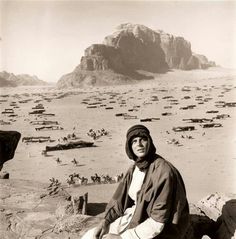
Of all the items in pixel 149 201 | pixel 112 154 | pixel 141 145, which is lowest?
pixel 112 154

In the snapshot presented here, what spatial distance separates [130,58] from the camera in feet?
188

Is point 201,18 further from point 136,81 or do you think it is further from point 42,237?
point 136,81

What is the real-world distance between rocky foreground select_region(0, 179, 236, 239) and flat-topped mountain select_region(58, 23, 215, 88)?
142ft

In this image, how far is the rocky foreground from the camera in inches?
145

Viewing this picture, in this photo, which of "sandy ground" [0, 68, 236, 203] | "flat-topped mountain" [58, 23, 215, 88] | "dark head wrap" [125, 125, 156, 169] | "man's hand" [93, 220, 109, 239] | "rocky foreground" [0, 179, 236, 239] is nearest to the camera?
"dark head wrap" [125, 125, 156, 169]

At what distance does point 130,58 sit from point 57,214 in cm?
5332

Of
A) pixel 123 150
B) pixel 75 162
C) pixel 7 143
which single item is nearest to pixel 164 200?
pixel 7 143

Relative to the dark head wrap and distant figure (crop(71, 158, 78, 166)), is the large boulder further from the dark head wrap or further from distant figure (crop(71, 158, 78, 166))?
distant figure (crop(71, 158, 78, 166))

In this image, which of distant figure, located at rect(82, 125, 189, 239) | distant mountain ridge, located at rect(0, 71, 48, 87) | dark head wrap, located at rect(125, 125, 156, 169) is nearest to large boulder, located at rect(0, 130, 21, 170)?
distant figure, located at rect(82, 125, 189, 239)

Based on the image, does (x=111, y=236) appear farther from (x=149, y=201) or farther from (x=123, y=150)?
(x=123, y=150)

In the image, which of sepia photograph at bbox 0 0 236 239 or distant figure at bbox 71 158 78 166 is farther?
distant figure at bbox 71 158 78 166

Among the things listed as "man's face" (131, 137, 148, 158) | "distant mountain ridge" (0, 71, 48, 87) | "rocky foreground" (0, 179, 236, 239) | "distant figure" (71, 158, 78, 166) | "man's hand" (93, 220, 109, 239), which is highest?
"man's face" (131, 137, 148, 158)

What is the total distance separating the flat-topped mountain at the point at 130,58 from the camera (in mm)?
52312

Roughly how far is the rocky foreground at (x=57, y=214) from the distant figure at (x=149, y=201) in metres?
0.39
